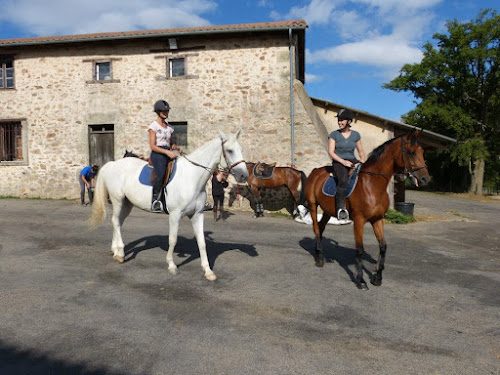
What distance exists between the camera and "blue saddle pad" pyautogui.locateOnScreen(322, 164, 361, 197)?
17.9ft

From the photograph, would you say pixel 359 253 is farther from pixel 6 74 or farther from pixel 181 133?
pixel 6 74

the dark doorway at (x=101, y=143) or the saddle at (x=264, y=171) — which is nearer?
the saddle at (x=264, y=171)

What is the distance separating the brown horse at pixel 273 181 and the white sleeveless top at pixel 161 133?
622 centimetres

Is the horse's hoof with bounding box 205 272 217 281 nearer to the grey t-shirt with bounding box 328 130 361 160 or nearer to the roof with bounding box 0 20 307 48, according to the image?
the grey t-shirt with bounding box 328 130 361 160

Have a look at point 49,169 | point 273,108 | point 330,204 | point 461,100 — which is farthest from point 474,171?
point 49,169

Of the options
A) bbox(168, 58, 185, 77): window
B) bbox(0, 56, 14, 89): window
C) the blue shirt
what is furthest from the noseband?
bbox(0, 56, 14, 89): window

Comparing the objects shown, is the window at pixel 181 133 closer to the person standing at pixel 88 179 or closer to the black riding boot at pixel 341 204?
the person standing at pixel 88 179

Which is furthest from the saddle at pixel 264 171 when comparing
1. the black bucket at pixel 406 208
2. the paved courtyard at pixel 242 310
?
the black bucket at pixel 406 208

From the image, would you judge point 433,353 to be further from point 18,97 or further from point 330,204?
point 18,97

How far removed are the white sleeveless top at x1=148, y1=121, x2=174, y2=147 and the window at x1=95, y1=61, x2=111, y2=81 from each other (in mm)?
10846

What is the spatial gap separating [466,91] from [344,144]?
90.3 ft

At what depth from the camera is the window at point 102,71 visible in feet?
48.8

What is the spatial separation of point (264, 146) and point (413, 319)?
1031 cm

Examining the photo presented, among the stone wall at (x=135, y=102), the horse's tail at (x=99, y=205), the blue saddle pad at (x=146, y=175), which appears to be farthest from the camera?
the stone wall at (x=135, y=102)
